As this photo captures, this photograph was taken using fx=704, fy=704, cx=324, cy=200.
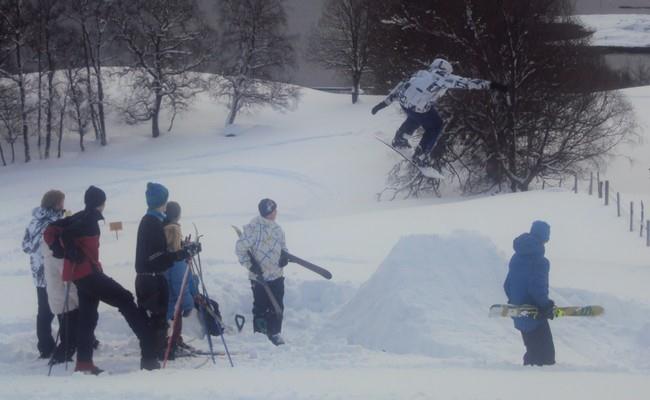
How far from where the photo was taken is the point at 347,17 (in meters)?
40.3

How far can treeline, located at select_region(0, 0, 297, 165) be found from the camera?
34.0 m

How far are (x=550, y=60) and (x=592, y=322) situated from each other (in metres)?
13.0

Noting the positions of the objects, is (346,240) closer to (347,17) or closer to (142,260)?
(142,260)

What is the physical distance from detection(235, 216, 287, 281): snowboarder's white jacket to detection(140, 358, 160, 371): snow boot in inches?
55.2

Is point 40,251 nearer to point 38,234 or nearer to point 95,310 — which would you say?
point 38,234

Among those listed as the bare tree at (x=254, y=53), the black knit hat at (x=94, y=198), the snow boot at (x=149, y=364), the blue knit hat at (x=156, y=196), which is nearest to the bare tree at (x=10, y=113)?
the bare tree at (x=254, y=53)

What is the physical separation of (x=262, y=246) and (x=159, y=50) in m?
30.5

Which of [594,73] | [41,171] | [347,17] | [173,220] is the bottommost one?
[41,171]

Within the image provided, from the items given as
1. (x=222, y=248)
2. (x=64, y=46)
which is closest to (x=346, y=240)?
(x=222, y=248)

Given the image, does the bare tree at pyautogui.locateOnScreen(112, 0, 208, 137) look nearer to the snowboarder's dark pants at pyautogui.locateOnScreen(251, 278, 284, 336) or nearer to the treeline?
the treeline

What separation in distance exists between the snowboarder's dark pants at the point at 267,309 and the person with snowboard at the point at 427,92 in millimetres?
2019

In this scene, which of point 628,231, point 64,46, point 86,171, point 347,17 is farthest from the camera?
point 347,17

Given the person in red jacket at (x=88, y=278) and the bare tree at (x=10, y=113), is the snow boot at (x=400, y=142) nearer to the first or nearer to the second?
the person in red jacket at (x=88, y=278)

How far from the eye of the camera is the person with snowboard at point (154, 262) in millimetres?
5930
